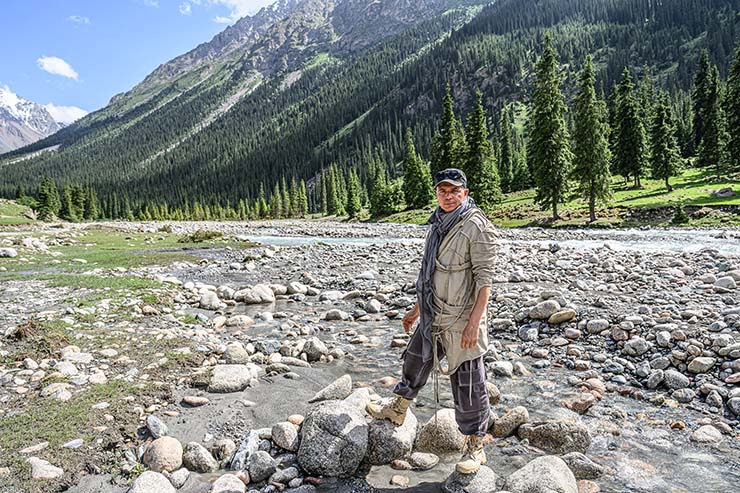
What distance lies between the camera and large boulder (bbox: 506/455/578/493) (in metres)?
3.77

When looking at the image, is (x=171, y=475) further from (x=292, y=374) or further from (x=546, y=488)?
(x=546, y=488)

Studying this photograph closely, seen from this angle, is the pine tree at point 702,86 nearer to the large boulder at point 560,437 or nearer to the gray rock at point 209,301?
the gray rock at point 209,301

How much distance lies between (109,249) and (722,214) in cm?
4402

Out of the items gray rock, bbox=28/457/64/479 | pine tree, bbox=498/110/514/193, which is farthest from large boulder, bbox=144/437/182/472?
pine tree, bbox=498/110/514/193

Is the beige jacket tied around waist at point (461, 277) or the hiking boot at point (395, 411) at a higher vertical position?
the beige jacket tied around waist at point (461, 277)

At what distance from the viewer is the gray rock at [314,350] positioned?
7992mm

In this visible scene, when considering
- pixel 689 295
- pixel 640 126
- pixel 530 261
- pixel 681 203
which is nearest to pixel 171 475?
pixel 689 295

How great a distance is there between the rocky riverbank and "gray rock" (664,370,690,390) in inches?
1.0

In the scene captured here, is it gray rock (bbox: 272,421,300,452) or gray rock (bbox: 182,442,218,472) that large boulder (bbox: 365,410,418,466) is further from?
gray rock (bbox: 182,442,218,472)

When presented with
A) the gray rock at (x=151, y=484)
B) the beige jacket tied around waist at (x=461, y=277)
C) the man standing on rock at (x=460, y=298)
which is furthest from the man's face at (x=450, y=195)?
the gray rock at (x=151, y=484)

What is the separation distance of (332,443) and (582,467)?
8.59 feet

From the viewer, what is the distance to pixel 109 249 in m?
26.7

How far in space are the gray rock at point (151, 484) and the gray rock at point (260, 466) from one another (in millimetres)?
737

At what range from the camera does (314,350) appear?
8.01 metres
